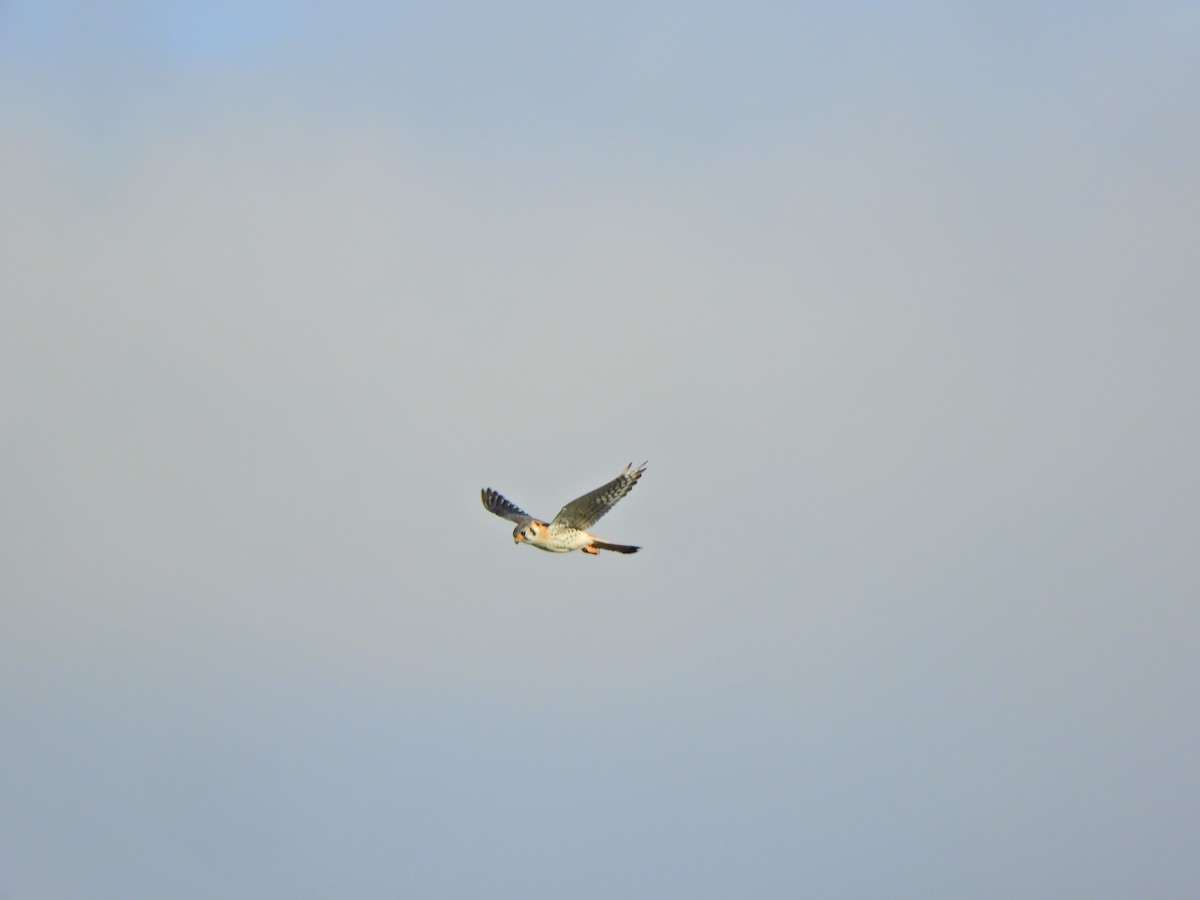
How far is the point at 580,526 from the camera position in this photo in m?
30.6

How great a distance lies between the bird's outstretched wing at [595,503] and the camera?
29609 mm

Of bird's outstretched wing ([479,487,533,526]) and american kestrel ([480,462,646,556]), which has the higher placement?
bird's outstretched wing ([479,487,533,526])

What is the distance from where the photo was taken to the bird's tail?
30562mm

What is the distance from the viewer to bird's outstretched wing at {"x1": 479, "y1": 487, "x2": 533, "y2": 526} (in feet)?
111

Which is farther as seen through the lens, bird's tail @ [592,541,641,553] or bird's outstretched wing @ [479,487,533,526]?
bird's outstretched wing @ [479,487,533,526]

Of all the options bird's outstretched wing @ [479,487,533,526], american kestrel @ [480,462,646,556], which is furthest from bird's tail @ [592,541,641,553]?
bird's outstretched wing @ [479,487,533,526]

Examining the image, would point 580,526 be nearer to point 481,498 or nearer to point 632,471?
point 632,471

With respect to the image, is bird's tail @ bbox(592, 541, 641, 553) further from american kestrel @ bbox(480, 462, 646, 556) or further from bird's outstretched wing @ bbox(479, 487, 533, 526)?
bird's outstretched wing @ bbox(479, 487, 533, 526)

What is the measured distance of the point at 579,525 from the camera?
30531 mm

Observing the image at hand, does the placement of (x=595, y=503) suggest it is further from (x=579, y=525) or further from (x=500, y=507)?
(x=500, y=507)

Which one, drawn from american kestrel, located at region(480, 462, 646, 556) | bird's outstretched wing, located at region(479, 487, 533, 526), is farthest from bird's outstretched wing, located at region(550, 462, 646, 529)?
bird's outstretched wing, located at region(479, 487, 533, 526)

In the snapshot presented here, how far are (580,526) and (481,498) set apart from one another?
478 cm

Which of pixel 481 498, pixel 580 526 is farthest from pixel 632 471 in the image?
pixel 481 498

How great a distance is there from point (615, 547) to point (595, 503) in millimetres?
1028
